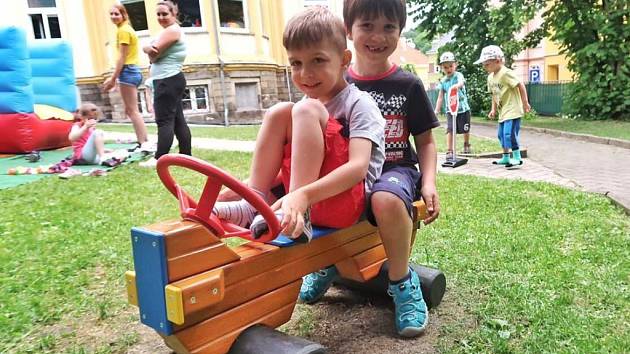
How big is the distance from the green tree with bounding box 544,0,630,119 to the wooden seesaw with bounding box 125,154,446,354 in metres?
13.4

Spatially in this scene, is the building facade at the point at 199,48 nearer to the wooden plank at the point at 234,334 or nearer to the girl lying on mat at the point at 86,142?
the girl lying on mat at the point at 86,142

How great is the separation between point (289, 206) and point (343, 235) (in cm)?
45

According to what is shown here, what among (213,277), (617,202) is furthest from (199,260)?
(617,202)

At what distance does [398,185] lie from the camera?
76.3 inches

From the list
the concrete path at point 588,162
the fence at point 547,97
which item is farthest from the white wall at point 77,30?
the concrete path at point 588,162

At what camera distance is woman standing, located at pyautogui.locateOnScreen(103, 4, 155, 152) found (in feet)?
20.1

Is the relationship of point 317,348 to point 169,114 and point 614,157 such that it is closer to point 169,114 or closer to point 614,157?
point 169,114

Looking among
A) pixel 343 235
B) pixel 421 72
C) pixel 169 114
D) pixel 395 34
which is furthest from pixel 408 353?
pixel 421 72

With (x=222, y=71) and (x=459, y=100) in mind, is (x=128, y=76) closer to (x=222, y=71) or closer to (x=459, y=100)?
(x=459, y=100)

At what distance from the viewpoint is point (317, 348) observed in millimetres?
1528

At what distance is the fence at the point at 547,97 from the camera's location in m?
17.2

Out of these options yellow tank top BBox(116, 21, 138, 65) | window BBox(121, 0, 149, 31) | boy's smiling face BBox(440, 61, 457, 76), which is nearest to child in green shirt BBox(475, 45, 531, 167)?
boy's smiling face BBox(440, 61, 457, 76)

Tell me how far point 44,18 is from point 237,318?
19190mm

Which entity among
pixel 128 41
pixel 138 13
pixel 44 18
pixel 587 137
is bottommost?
pixel 587 137
